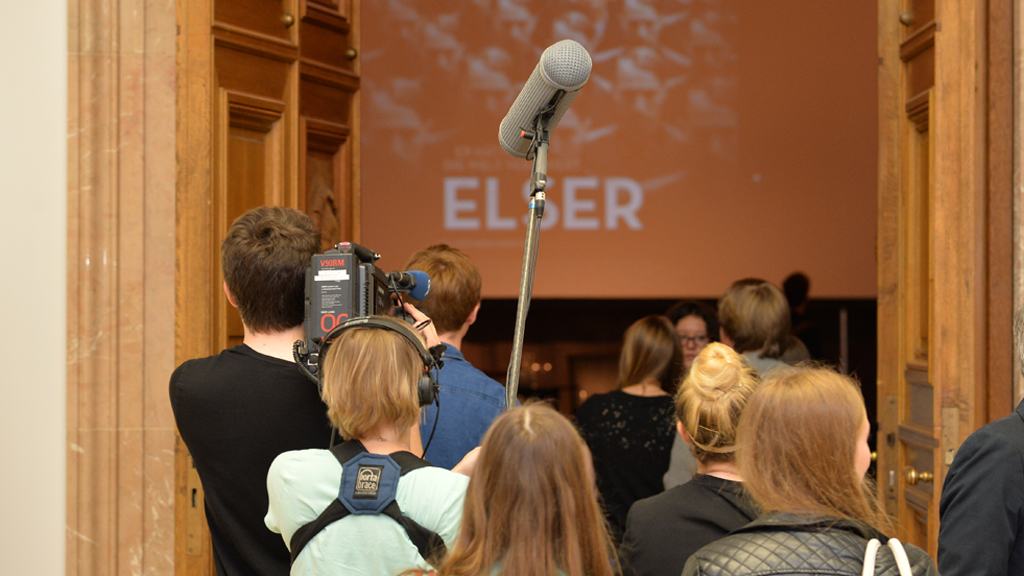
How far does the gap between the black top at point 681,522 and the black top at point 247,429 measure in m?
0.59

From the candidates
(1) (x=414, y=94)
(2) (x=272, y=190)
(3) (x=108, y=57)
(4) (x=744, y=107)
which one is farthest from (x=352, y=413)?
(4) (x=744, y=107)

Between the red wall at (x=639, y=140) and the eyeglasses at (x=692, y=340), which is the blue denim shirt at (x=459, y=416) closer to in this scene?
the eyeglasses at (x=692, y=340)

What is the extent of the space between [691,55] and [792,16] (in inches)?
29.0

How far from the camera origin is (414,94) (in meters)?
5.91

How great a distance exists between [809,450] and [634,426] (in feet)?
5.12

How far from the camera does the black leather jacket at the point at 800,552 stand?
1106mm

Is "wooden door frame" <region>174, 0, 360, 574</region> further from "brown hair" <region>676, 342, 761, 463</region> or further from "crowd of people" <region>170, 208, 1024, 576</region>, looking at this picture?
"brown hair" <region>676, 342, 761, 463</region>

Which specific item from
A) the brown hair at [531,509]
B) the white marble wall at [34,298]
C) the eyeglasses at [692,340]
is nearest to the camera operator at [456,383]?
the brown hair at [531,509]

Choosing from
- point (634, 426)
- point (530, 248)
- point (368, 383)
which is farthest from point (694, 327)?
point (368, 383)

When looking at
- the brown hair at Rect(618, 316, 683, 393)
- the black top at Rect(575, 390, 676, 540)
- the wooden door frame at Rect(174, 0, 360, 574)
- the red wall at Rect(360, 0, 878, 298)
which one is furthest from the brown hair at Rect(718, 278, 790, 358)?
the red wall at Rect(360, 0, 878, 298)

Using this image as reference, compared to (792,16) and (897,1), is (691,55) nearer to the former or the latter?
(792,16)

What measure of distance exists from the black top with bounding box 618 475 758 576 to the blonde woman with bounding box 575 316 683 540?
3.57ft

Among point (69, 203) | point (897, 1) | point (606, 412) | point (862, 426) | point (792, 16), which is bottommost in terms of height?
point (606, 412)

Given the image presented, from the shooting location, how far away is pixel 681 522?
153cm
